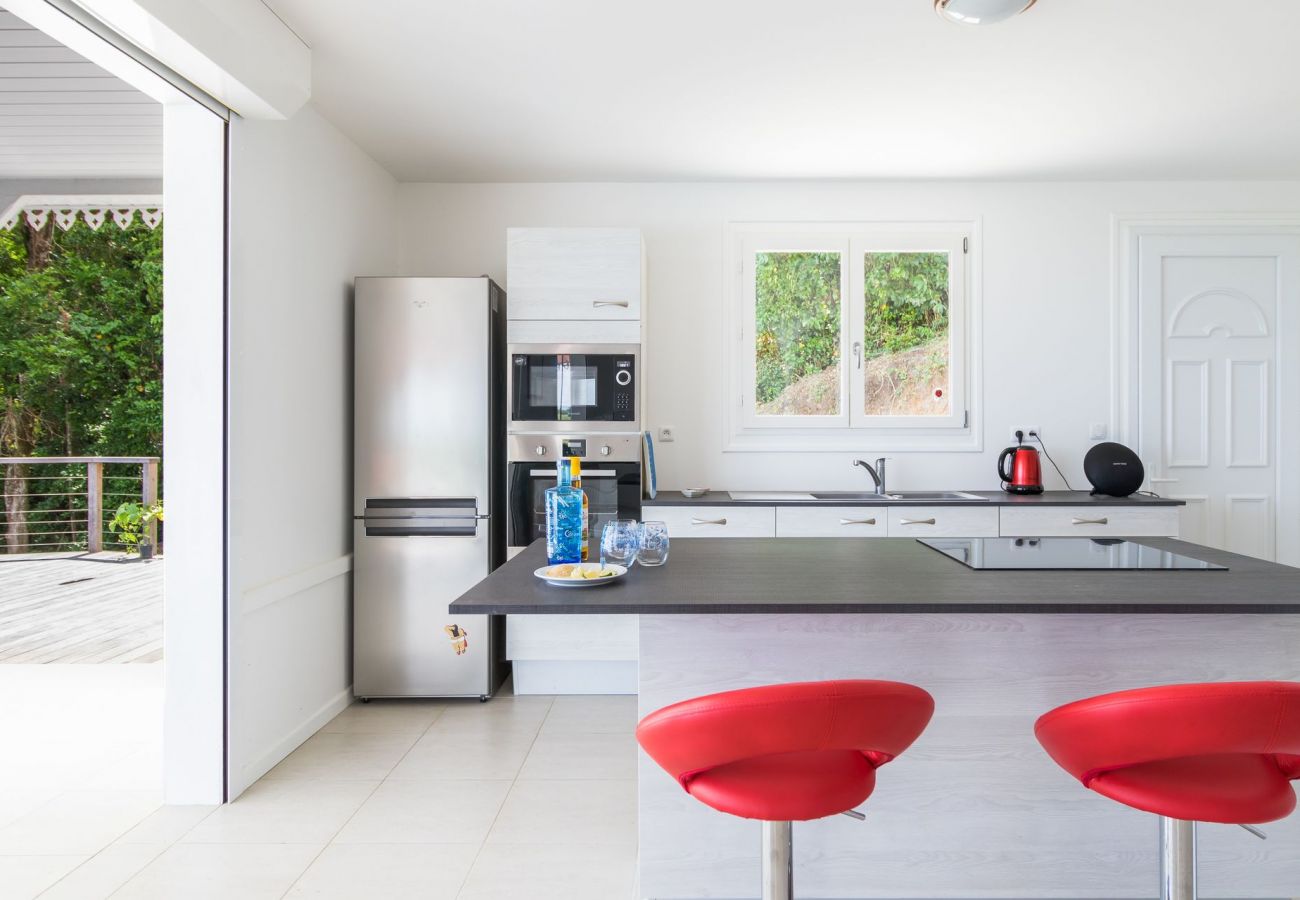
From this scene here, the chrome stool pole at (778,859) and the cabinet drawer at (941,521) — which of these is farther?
the cabinet drawer at (941,521)

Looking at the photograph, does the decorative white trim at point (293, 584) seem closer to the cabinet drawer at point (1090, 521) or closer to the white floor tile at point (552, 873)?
the white floor tile at point (552, 873)

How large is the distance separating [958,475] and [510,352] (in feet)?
8.21

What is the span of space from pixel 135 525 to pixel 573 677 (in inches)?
168

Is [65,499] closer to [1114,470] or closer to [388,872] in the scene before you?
[388,872]

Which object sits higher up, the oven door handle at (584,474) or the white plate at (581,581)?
the oven door handle at (584,474)

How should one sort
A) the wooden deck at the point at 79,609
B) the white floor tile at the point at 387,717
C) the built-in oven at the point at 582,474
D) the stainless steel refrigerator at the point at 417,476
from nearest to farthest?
the white floor tile at the point at 387,717, the stainless steel refrigerator at the point at 417,476, the built-in oven at the point at 582,474, the wooden deck at the point at 79,609

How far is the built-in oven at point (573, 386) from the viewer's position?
3.65 meters

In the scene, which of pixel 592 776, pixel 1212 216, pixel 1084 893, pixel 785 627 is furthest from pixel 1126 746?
pixel 1212 216

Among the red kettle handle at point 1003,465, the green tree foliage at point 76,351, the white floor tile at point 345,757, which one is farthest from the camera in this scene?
the green tree foliage at point 76,351

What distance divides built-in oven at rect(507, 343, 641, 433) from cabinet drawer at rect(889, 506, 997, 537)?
132cm

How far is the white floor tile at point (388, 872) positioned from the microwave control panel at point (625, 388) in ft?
6.46

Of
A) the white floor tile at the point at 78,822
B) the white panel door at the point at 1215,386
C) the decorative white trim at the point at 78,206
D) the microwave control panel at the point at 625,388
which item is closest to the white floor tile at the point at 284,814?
the white floor tile at the point at 78,822

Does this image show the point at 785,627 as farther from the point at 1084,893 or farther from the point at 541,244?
the point at 541,244

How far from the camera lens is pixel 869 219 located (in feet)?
13.7
